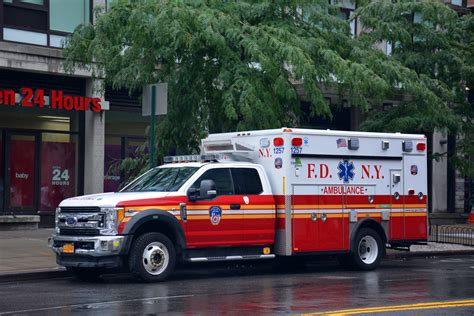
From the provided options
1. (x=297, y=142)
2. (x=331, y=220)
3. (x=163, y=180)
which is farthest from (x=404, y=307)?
(x=163, y=180)

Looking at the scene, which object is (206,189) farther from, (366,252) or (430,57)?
(430,57)

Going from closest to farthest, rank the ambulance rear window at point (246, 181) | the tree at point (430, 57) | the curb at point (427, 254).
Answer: the ambulance rear window at point (246, 181), the curb at point (427, 254), the tree at point (430, 57)

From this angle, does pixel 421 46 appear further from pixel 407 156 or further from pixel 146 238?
pixel 146 238

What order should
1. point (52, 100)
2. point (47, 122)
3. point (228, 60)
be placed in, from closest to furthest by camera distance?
1. point (228, 60)
2. point (52, 100)
3. point (47, 122)

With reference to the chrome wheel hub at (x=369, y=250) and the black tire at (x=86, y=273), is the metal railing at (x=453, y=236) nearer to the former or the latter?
the chrome wheel hub at (x=369, y=250)

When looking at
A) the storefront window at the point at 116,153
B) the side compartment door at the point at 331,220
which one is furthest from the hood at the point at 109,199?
the storefront window at the point at 116,153

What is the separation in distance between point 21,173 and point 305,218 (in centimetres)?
1040

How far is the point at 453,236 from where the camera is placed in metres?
27.5

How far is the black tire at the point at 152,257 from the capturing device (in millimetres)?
15539

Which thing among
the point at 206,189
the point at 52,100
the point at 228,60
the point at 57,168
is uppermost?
the point at 228,60

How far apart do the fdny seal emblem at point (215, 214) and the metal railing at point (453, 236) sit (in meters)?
11.6

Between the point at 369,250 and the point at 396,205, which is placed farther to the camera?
the point at 396,205

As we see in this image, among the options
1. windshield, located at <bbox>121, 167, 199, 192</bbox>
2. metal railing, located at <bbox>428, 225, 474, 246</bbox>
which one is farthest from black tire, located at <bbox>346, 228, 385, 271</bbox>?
metal railing, located at <bbox>428, 225, 474, 246</bbox>

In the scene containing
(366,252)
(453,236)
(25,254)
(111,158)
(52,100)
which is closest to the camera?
(366,252)
